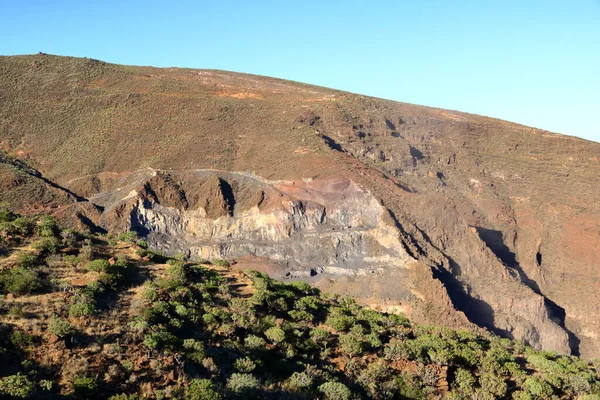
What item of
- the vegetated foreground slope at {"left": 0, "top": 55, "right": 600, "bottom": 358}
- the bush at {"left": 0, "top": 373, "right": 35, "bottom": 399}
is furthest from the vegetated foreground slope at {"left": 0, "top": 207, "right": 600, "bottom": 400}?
the vegetated foreground slope at {"left": 0, "top": 55, "right": 600, "bottom": 358}

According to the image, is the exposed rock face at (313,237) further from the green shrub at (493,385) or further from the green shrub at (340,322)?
the green shrub at (493,385)

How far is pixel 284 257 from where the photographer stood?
143 ft

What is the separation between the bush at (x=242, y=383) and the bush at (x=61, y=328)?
4.13 metres

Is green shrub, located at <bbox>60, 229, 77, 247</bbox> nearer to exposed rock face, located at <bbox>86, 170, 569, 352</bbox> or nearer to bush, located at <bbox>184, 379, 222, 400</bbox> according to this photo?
bush, located at <bbox>184, 379, 222, 400</bbox>

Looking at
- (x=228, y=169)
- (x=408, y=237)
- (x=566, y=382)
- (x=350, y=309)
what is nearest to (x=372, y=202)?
(x=408, y=237)

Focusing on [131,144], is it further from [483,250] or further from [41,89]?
[483,250]

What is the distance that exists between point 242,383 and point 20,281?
7.19m

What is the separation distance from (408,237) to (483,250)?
720 centimetres

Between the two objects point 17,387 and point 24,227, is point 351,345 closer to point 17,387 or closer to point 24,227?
point 17,387

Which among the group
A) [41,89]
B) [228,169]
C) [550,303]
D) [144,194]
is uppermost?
[41,89]

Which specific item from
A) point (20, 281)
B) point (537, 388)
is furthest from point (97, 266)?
point (537, 388)

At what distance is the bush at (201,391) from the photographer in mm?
11352

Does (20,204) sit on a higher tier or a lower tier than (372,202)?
lower

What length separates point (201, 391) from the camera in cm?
1155
